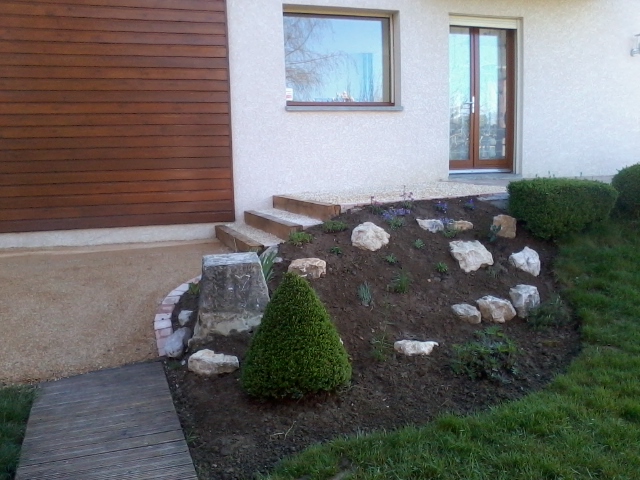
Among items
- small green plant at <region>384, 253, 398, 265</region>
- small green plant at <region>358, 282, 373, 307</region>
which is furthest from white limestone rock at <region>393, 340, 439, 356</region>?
small green plant at <region>384, 253, 398, 265</region>

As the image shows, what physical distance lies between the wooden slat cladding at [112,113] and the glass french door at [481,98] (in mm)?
3618

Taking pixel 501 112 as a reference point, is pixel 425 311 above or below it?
below

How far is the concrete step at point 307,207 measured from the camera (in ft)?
17.9

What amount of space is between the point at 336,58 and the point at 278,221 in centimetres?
319

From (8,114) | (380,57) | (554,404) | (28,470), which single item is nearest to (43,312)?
(28,470)

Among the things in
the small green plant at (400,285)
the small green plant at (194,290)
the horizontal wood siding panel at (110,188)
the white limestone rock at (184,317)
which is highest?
the horizontal wood siding panel at (110,188)

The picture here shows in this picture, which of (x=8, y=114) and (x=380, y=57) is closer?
(x=8, y=114)

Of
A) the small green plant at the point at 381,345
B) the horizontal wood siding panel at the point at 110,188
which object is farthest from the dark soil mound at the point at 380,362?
the horizontal wood siding panel at the point at 110,188

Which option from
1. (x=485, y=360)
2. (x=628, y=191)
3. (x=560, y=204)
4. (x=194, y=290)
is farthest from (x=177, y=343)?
(x=628, y=191)

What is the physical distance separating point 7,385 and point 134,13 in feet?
15.6

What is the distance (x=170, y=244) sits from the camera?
22.4 ft

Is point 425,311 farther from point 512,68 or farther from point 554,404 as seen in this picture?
point 512,68

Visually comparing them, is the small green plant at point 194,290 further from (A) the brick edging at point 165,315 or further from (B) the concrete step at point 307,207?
(B) the concrete step at point 307,207

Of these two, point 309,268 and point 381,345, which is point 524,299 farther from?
point 309,268
